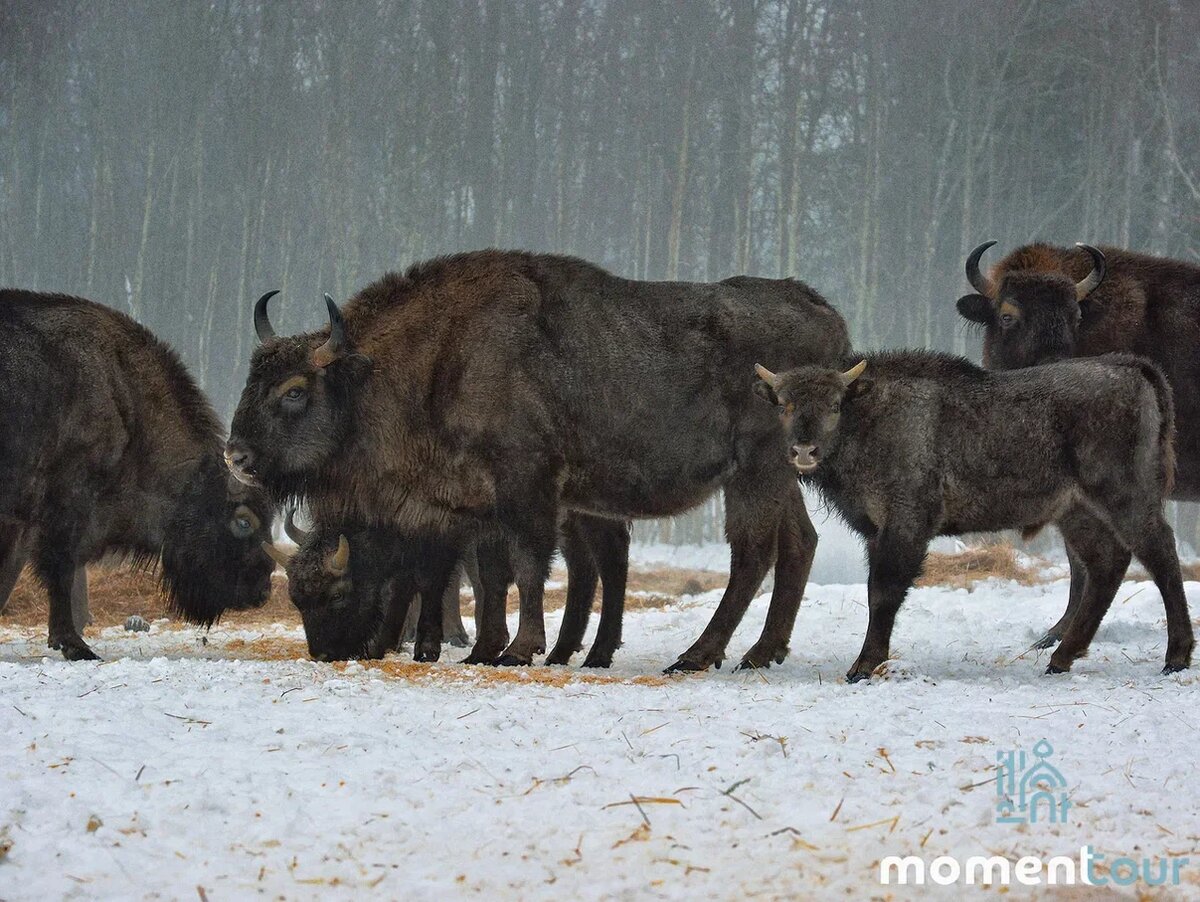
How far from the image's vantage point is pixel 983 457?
24.6 ft

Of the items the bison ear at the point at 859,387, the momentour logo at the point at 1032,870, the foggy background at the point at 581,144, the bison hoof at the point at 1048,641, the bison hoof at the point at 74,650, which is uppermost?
the foggy background at the point at 581,144

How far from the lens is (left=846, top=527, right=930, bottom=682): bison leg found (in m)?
7.34

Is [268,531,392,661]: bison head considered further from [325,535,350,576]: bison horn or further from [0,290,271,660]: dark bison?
[0,290,271,660]: dark bison

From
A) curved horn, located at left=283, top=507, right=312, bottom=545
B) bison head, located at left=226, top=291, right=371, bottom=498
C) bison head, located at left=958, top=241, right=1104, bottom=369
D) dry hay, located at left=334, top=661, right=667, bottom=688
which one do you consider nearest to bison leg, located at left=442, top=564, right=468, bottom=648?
curved horn, located at left=283, top=507, right=312, bottom=545

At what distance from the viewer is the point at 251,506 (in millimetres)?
9664

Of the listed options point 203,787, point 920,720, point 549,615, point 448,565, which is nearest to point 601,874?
point 203,787

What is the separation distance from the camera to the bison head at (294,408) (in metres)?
8.09

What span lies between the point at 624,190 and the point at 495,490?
27618 millimetres

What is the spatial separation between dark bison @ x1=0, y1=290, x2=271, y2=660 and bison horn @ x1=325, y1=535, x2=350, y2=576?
1.40m

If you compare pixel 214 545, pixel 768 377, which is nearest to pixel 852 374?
pixel 768 377

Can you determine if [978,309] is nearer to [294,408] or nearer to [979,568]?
[294,408]

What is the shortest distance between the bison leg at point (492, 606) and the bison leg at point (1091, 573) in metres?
3.24

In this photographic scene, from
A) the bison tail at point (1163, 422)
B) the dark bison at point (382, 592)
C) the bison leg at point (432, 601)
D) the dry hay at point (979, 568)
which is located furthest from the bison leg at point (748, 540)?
the dry hay at point (979, 568)

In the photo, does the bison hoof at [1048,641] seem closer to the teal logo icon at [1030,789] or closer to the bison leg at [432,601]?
the bison leg at [432,601]
